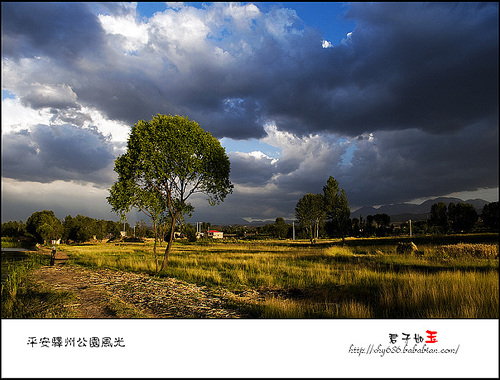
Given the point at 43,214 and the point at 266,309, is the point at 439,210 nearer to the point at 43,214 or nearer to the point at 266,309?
the point at 266,309

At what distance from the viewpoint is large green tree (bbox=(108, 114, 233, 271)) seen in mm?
14211

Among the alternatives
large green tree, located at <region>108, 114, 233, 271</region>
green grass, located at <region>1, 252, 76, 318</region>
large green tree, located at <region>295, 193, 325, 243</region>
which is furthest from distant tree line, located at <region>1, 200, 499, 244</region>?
green grass, located at <region>1, 252, 76, 318</region>

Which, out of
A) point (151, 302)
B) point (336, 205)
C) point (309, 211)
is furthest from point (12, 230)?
point (151, 302)

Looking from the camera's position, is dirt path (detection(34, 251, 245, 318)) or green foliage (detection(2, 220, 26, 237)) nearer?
dirt path (detection(34, 251, 245, 318))

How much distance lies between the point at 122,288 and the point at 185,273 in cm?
546

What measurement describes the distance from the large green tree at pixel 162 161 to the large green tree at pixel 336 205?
137 ft

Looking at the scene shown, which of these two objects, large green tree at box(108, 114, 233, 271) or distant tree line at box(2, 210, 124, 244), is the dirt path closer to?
large green tree at box(108, 114, 233, 271)

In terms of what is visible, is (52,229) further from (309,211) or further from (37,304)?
(37,304)

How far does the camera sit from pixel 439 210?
3378 inches

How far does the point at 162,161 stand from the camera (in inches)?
552

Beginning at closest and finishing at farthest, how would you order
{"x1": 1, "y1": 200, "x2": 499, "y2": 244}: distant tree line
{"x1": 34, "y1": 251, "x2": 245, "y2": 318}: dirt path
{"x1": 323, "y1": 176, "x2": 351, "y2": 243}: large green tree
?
1. {"x1": 34, "y1": 251, "x2": 245, "y2": 318}: dirt path
2. {"x1": 323, "y1": 176, "x2": 351, "y2": 243}: large green tree
3. {"x1": 1, "y1": 200, "x2": 499, "y2": 244}: distant tree line

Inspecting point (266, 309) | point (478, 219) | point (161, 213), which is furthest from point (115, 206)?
point (478, 219)

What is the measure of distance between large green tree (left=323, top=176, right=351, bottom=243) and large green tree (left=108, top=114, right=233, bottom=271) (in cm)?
4189

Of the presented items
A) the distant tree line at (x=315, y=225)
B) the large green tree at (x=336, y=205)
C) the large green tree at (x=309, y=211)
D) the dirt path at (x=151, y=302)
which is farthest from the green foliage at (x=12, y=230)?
the dirt path at (x=151, y=302)
